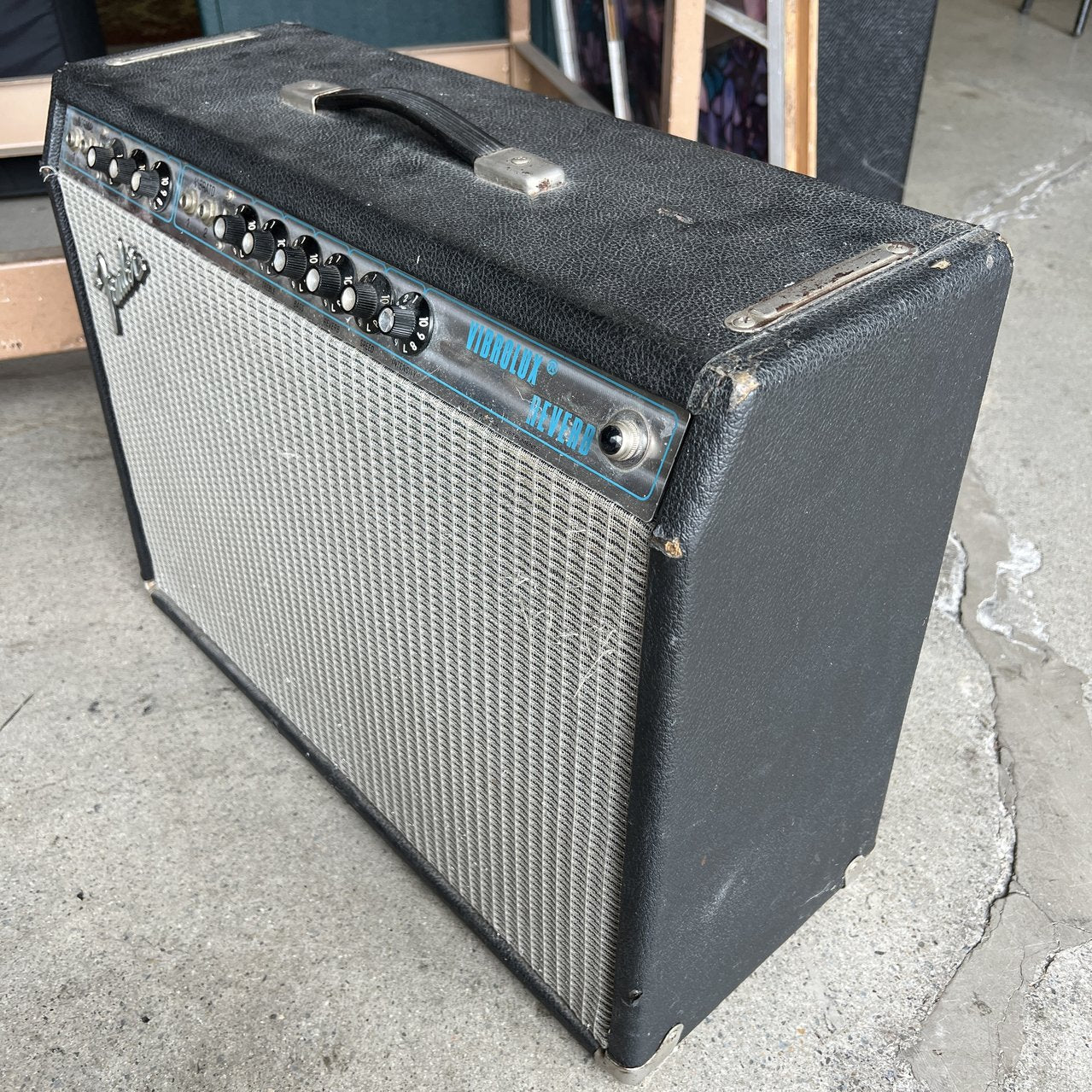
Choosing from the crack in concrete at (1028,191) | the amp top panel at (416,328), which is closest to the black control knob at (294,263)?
the amp top panel at (416,328)

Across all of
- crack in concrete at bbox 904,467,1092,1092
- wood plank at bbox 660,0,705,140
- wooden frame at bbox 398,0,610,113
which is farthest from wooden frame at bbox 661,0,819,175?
crack in concrete at bbox 904,467,1092,1092

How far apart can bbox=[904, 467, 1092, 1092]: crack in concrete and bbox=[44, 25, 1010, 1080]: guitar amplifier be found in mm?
181

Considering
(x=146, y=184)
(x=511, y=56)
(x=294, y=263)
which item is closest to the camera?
(x=294, y=263)

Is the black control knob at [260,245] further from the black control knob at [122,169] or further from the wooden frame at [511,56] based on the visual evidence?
the wooden frame at [511,56]

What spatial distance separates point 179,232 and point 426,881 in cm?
74

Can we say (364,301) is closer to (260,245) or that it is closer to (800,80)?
(260,245)

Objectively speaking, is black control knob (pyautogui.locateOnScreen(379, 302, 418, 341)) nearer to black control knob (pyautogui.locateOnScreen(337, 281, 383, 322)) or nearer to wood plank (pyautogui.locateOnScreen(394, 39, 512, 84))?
black control knob (pyautogui.locateOnScreen(337, 281, 383, 322))

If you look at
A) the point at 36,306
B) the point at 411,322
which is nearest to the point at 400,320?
the point at 411,322

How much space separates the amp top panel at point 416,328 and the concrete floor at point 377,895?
615mm

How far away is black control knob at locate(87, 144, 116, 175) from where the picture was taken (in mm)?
1203

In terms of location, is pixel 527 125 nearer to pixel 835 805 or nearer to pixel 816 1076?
pixel 835 805

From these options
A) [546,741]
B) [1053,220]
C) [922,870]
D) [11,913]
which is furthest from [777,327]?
[1053,220]

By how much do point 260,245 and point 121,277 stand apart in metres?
0.36

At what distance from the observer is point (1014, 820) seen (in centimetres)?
139
